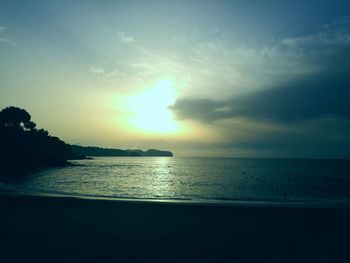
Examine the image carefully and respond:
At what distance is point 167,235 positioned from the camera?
13.0 m

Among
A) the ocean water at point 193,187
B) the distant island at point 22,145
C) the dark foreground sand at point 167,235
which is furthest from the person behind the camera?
the distant island at point 22,145

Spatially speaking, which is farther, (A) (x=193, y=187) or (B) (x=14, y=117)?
(B) (x=14, y=117)

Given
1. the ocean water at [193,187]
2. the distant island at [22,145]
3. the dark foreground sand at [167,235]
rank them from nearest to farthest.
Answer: the dark foreground sand at [167,235] → the ocean water at [193,187] → the distant island at [22,145]

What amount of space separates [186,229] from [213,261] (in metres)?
5.11

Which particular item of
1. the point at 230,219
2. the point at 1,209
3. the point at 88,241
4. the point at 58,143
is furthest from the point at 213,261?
the point at 58,143

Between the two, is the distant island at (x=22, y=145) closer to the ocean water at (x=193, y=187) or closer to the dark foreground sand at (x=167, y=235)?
the ocean water at (x=193, y=187)

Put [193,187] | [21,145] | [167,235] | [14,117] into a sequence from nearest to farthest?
[167,235] < [193,187] < [21,145] < [14,117]

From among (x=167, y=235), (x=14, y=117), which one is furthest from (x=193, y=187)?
(x=14, y=117)

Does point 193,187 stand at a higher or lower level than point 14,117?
lower

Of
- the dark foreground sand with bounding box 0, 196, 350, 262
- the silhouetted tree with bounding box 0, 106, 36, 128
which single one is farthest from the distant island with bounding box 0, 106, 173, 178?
the dark foreground sand with bounding box 0, 196, 350, 262

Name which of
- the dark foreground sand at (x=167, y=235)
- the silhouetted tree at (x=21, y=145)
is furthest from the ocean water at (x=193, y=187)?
the silhouetted tree at (x=21, y=145)

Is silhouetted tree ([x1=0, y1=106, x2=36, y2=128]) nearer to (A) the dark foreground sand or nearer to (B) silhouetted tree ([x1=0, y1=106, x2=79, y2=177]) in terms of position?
(B) silhouetted tree ([x1=0, y1=106, x2=79, y2=177])

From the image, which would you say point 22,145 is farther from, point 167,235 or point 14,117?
point 167,235

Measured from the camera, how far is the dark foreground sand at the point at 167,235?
391 inches
